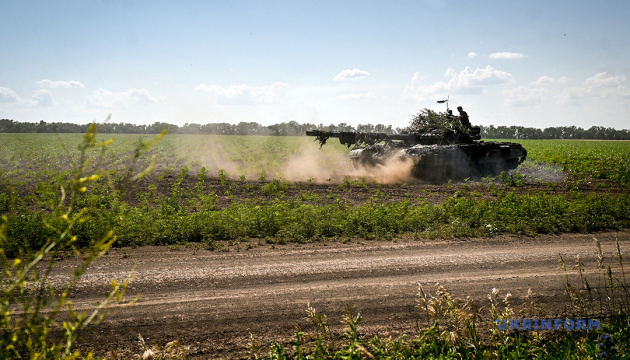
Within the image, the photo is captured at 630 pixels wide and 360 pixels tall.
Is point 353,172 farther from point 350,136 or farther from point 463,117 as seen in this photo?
point 463,117

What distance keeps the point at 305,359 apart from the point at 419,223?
691cm

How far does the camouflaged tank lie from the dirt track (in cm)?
929

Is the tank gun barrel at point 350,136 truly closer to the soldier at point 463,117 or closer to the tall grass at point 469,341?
the soldier at point 463,117

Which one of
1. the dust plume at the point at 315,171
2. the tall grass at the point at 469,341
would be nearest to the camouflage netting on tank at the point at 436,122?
the dust plume at the point at 315,171

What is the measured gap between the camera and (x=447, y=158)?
18.0m

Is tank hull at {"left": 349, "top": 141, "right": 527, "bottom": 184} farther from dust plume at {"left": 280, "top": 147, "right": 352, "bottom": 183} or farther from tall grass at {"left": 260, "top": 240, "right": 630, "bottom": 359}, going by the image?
tall grass at {"left": 260, "top": 240, "right": 630, "bottom": 359}

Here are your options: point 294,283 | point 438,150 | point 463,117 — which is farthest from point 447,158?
point 294,283

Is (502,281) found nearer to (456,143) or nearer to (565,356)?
(565,356)

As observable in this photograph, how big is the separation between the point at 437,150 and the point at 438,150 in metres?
0.05

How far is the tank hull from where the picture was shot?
58.6 feet

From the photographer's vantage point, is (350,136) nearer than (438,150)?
No

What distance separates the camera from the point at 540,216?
34.0 ft

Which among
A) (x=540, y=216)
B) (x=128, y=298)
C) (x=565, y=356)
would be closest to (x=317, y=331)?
(x=565, y=356)

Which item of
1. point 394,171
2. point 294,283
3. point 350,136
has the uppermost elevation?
point 350,136
